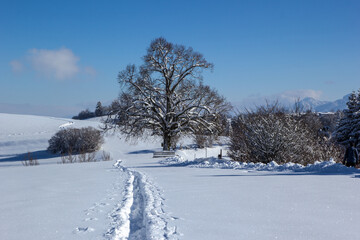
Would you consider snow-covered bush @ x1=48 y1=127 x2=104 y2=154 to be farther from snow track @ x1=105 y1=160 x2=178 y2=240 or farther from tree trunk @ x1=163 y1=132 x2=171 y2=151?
snow track @ x1=105 y1=160 x2=178 y2=240

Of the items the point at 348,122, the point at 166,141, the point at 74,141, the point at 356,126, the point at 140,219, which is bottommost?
the point at 140,219

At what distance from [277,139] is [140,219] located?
36.1 ft

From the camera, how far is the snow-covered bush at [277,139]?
47.4ft

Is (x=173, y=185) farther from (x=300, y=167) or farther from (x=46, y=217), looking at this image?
(x=300, y=167)

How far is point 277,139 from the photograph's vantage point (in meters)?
14.4

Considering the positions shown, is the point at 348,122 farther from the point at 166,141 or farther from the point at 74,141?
the point at 74,141

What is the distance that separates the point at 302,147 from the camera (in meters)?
14.8

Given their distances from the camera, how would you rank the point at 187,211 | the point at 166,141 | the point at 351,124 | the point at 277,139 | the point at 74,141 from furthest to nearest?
the point at 351,124 → the point at 74,141 → the point at 166,141 → the point at 277,139 → the point at 187,211

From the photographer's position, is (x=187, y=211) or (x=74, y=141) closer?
(x=187, y=211)

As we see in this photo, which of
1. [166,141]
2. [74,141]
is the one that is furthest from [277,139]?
[74,141]

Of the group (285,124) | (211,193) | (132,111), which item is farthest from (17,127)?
(211,193)

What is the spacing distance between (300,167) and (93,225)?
8.62 m

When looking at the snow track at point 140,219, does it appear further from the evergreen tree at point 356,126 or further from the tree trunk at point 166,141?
the evergreen tree at point 356,126

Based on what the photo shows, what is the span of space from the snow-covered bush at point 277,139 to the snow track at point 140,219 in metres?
9.20
